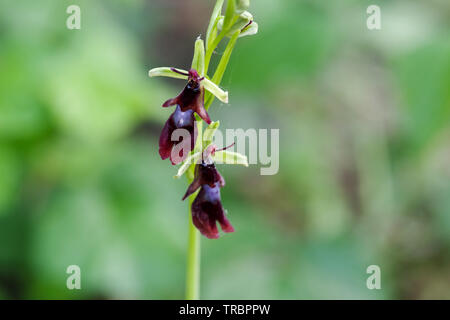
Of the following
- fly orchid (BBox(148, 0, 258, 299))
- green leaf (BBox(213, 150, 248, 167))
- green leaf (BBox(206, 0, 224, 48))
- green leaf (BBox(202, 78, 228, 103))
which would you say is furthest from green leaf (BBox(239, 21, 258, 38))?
green leaf (BBox(213, 150, 248, 167))

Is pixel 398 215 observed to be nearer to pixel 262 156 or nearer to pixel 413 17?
pixel 262 156

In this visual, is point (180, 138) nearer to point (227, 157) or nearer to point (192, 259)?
point (227, 157)

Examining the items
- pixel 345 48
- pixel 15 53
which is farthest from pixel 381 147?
pixel 15 53

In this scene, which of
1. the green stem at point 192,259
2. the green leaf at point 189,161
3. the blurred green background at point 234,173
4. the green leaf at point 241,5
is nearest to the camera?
Result: the green leaf at point 241,5

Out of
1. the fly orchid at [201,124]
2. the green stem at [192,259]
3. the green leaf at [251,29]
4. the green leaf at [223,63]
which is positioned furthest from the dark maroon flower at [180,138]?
the green leaf at [251,29]

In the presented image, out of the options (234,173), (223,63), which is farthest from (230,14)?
(234,173)

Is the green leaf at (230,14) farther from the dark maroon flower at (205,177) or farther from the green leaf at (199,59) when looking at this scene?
the dark maroon flower at (205,177)

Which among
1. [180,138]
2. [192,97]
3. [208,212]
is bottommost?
[208,212]
